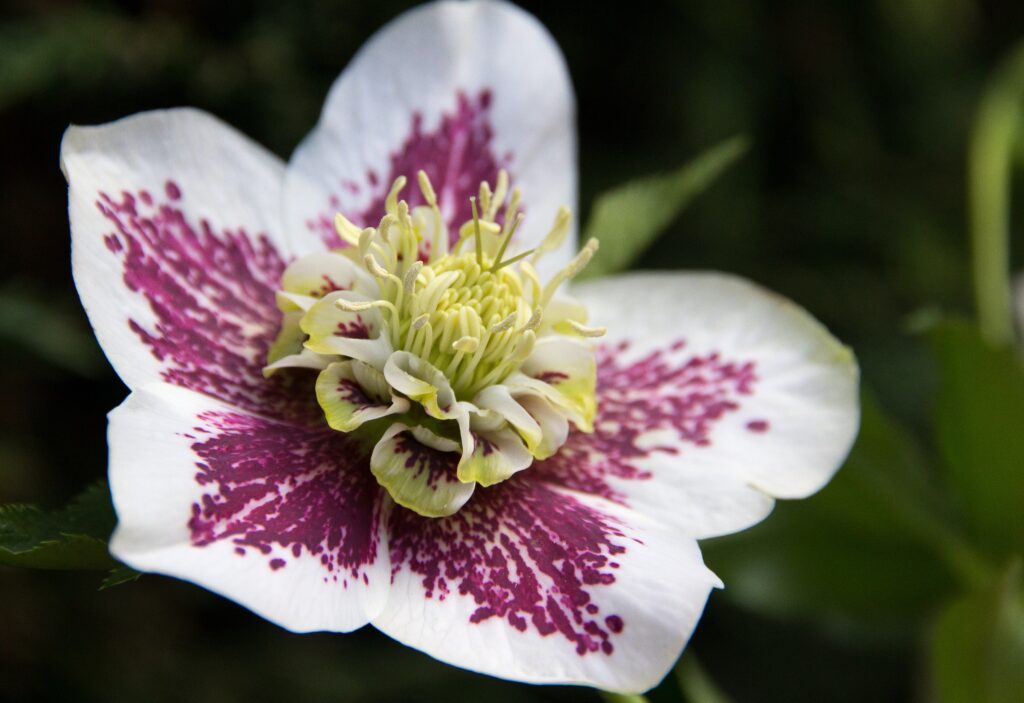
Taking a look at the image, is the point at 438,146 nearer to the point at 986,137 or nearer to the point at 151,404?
the point at 151,404

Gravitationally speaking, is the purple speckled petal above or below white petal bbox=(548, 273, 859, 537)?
above

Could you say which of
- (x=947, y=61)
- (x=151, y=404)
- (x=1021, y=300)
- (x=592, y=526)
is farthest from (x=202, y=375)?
(x=947, y=61)

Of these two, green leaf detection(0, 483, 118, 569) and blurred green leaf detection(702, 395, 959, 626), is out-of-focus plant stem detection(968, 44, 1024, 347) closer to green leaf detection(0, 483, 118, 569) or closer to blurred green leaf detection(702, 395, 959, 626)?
blurred green leaf detection(702, 395, 959, 626)

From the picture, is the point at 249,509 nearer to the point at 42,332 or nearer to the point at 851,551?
the point at 42,332

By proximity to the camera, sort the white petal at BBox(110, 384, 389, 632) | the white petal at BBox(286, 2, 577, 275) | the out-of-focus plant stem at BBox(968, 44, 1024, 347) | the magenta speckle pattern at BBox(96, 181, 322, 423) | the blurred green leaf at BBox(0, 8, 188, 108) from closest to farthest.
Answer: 1. the white petal at BBox(110, 384, 389, 632)
2. the magenta speckle pattern at BBox(96, 181, 322, 423)
3. the white petal at BBox(286, 2, 577, 275)
4. the blurred green leaf at BBox(0, 8, 188, 108)
5. the out-of-focus plant stem at BBox(968, 44, 1024, 347)

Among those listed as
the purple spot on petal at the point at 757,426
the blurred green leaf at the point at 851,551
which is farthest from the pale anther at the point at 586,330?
the blurred green leaf at the point at 851,551

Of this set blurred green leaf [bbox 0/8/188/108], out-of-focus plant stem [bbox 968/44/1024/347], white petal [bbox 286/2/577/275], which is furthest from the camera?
out-of-focus plant stem [bbox 968/44/1024/347]

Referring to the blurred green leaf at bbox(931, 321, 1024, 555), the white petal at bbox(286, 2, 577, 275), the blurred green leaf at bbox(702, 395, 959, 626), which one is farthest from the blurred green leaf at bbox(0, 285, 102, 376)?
the blurred green leaf at bbox(931, 321, 1024, 555)
